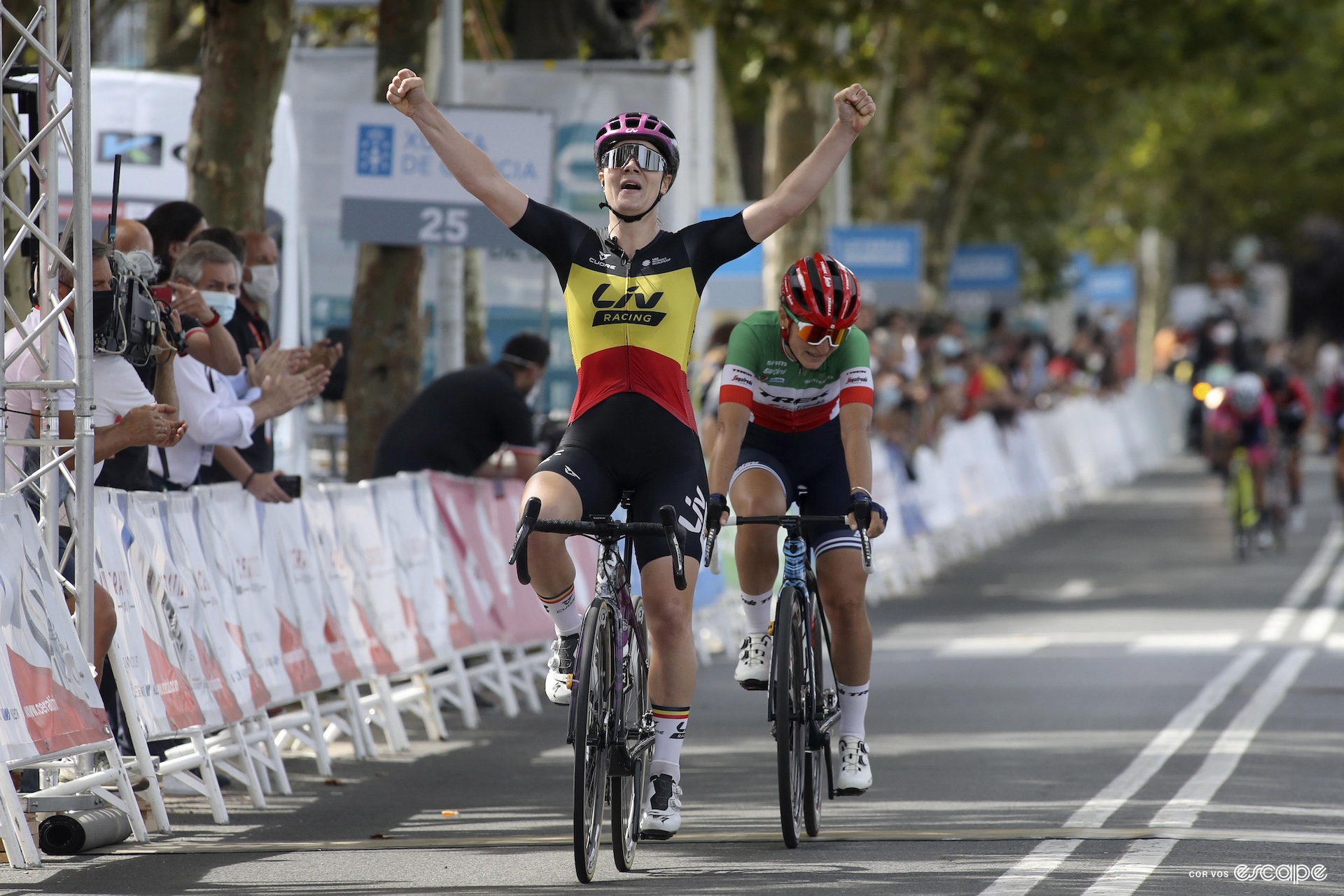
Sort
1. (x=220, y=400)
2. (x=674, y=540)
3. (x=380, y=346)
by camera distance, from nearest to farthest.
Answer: (x=674, y=540), (x=220, y=400), (x=380, y=346)

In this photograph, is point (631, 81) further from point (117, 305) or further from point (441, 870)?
point (441, 870)

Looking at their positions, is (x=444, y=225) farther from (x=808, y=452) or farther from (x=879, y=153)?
(x=879, y=153)

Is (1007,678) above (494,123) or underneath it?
underneath

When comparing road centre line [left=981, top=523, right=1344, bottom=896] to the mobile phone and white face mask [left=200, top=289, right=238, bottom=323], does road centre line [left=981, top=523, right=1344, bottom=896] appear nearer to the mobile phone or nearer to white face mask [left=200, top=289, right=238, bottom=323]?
the mobile phone

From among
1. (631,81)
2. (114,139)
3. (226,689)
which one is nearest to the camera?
(226,689)

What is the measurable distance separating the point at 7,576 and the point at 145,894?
1.27 m

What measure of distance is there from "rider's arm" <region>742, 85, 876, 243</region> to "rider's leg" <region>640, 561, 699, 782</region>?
3.79 feet

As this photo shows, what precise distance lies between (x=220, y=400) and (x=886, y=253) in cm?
1847

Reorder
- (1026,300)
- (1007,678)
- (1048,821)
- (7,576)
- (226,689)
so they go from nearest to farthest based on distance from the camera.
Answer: (7,576) → (1048,821) → (226,689) → (1007,678) → (1026,300)

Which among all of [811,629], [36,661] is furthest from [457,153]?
[36,661]

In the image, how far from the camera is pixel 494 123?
14906 mm

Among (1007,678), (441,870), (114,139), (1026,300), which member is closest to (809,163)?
(441,870)

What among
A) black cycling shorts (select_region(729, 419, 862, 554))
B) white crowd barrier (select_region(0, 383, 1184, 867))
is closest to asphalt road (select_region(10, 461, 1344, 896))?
white crowd barrier (select_region(0, 383, 1184, 867))

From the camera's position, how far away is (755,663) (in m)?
8.51
